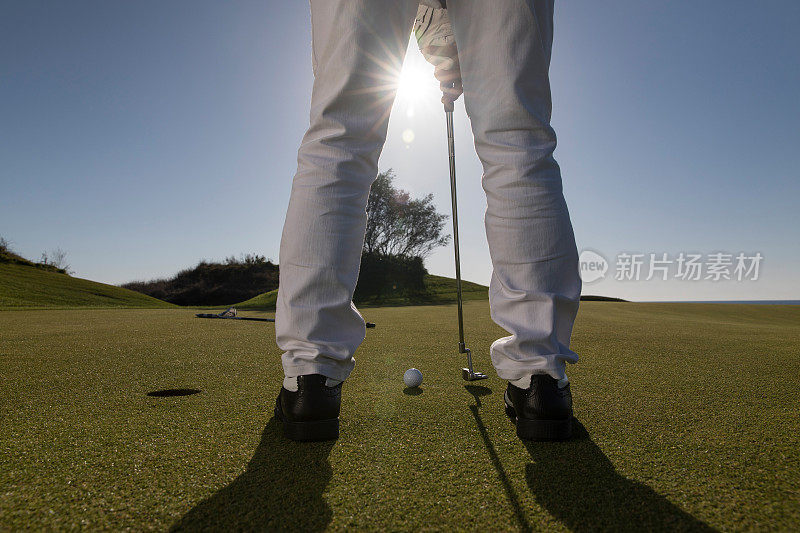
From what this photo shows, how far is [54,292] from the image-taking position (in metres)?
13.7

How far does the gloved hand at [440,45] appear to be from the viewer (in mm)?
1520

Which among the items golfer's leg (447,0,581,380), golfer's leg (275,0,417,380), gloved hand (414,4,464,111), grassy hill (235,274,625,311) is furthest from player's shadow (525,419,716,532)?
grassy hill (235,274,625,311)

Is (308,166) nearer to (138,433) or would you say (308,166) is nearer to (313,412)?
(313,412)

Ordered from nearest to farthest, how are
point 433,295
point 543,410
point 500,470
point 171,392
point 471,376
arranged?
point 500,470
point 543,410
point 171,392
point 471,376
point 433,295

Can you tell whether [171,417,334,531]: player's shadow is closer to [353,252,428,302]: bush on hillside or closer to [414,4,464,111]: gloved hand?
[414,4,464,111]: gloved hand

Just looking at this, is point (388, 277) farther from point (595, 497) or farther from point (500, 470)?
point (595, 497)

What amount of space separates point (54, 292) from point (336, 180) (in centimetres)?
1680

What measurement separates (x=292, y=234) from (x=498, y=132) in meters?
0.66

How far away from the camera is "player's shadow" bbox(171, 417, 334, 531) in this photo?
646 mm

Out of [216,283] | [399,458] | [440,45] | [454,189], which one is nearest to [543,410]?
[399,458]

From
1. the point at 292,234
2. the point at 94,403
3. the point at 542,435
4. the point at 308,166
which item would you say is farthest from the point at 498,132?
the point at 94,403

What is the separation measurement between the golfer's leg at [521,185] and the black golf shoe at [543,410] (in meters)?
0.04

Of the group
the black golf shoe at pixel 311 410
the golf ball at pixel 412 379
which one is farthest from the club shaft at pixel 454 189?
the black golf shoe at pixel 311 410

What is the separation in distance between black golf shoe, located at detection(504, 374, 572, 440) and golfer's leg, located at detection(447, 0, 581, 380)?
0.04 m
